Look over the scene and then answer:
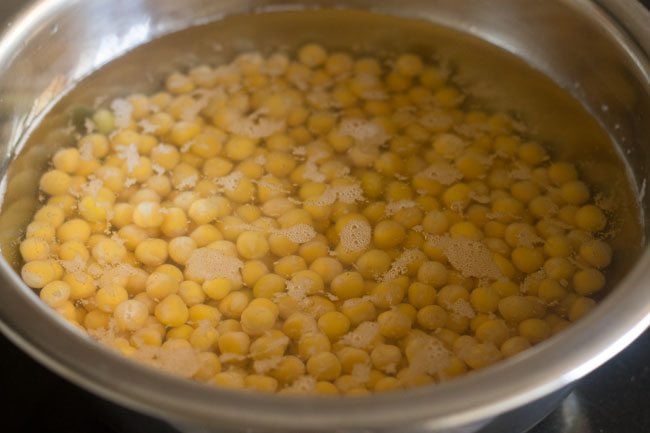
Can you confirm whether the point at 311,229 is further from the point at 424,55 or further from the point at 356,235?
the point at 424,55

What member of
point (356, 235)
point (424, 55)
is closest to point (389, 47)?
point (424, 55)

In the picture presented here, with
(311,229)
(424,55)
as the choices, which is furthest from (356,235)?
(424,55)

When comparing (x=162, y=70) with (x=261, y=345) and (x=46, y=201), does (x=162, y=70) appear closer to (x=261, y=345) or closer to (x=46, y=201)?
(x=46, y=201)

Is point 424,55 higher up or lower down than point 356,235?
higher up

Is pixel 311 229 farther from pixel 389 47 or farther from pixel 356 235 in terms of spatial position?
pixel 389 47

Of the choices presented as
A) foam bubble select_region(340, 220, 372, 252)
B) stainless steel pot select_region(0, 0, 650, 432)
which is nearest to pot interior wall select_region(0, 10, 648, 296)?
stainless steel pot select_region(0, 0, 650, 432)

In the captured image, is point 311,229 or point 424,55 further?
point 424,55

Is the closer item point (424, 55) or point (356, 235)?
point (356, 235)
